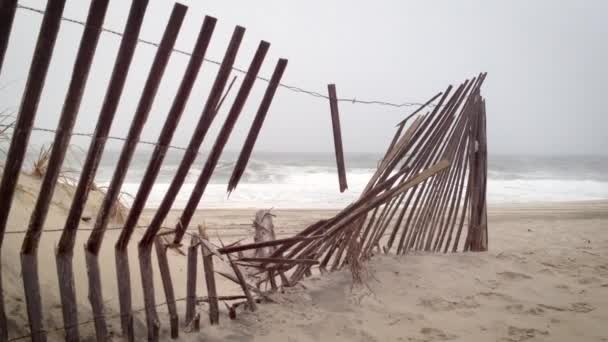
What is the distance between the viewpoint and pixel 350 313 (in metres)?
2.53

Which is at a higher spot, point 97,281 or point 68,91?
point 68,91

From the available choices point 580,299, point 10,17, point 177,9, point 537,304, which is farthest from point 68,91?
point 580,299

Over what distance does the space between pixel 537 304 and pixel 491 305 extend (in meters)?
0.35

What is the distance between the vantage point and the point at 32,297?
5.54 ft

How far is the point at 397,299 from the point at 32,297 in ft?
6.98

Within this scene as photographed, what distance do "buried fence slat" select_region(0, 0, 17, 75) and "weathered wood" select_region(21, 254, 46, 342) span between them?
2.67ft

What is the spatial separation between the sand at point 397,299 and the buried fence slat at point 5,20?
1.25 meters

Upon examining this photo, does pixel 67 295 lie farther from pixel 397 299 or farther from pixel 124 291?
pixel 397 299

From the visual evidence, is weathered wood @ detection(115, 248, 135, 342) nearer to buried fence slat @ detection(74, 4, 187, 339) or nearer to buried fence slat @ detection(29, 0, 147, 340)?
buried fence slat @ detection(74, 4, 187, 339)

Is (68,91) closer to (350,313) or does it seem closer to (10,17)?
(10,17)

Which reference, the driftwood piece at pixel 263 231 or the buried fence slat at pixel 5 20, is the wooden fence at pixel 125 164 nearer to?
the buried fence slat at pixel 5 20

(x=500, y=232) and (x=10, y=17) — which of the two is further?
(x=500, y=232)

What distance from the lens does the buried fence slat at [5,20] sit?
1.34m

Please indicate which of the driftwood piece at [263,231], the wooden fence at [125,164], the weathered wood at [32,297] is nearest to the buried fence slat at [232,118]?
the wooden fence at [125,164]
